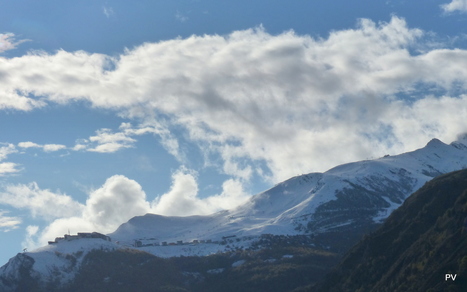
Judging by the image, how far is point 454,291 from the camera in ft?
623

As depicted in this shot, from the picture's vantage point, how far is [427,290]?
199 meters

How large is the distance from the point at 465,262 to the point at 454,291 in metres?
8.56

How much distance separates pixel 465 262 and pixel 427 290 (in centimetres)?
1078

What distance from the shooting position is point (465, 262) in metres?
195

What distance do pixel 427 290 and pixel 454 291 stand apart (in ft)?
32.3
